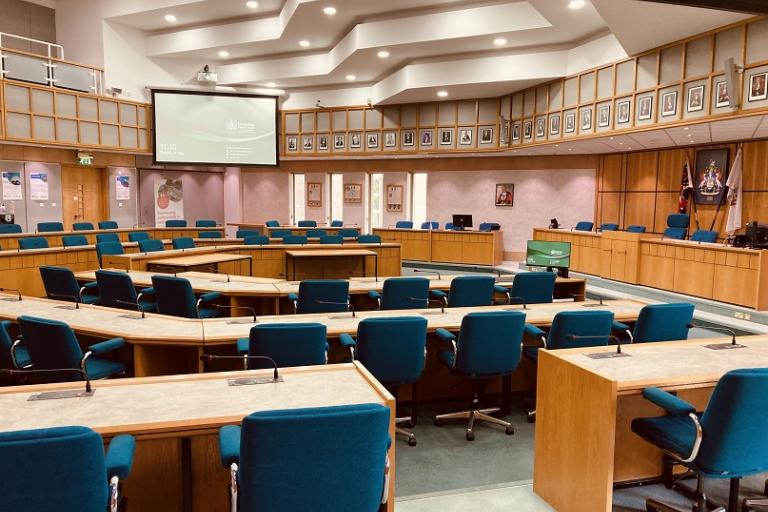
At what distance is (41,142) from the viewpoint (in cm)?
1262

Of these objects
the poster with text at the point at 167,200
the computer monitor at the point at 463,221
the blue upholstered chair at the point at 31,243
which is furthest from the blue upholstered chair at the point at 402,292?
the poster with text at the point at 167,200

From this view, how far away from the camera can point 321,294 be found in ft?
19.2

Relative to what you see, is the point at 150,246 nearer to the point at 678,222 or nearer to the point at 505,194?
the point at 505,194

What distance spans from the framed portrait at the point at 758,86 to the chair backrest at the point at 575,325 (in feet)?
17.5

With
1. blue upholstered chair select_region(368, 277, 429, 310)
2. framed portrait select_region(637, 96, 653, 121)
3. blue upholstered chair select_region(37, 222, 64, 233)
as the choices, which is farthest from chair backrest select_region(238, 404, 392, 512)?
blue upholstered chair select_region(37, 222, 64, 233)

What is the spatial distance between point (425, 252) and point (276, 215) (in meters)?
6.02

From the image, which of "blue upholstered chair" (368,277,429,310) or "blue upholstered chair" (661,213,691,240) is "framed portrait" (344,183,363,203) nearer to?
"blue upholstered chair" (661,213,691,240)

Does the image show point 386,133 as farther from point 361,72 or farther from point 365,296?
point 365,296

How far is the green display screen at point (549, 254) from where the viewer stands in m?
7.51

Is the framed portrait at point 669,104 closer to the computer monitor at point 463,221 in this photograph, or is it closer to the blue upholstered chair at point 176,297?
the computer monitor at point 463,221

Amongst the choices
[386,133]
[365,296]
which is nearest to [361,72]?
[386,133]

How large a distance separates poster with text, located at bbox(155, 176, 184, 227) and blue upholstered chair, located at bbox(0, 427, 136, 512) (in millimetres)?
16109

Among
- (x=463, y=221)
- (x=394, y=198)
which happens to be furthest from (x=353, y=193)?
(x=463, y=221)

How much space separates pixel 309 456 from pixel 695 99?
9.02 metres
